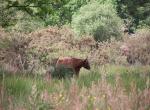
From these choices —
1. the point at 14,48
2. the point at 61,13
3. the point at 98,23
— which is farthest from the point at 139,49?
the point at 61,13

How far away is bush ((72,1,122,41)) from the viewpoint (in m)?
22.4

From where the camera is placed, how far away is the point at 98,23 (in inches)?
877

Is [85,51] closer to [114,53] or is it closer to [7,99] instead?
[114,53]

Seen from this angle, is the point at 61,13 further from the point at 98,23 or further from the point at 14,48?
the point at 14,48

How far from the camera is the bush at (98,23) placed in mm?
22406

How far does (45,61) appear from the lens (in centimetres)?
1517

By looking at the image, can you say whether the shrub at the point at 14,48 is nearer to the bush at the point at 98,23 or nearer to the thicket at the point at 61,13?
the thicket at the point at 61,13

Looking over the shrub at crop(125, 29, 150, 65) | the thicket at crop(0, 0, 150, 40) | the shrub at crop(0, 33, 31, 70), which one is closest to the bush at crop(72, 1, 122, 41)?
the thicket at crop(0, 0, 150, 40)

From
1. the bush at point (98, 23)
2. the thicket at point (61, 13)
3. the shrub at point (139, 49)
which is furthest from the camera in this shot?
the bush at point (98, 23)

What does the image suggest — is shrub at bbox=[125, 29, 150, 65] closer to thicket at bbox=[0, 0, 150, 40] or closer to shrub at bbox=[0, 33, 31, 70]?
thicket at bbox=[0, 0, 150, 40]

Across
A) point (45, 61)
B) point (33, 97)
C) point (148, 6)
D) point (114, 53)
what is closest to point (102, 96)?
point (33, 97)

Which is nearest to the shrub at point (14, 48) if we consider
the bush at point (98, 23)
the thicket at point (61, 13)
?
the thicket at point (61, 13)

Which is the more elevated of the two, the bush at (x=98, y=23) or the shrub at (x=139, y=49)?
the bush at (x=98, y=23)

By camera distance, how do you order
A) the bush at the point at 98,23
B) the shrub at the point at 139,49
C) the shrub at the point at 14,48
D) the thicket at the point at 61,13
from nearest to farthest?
1. the thicket at the point at 61,13
2. the shrub at the point at 14,48
3. the shrub at the point at 139,49
4. the bush at the point at 98,23
